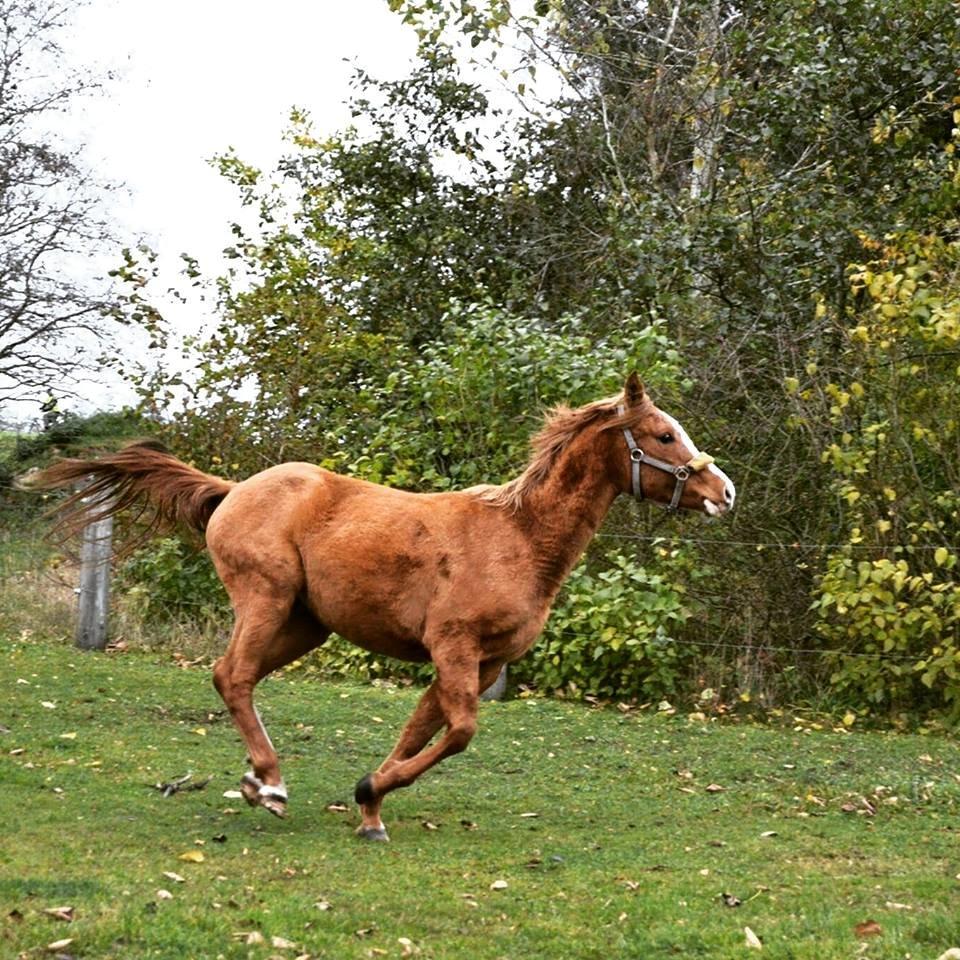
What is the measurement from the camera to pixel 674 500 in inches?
282

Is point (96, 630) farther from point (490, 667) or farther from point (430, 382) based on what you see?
point (490, 667)

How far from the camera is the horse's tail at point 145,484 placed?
25.5 feet

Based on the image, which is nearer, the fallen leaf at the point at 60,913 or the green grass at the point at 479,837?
the fallen leaf at the point at 60,913

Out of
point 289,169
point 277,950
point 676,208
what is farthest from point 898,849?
point 289,169

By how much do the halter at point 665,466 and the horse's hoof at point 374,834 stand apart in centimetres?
205

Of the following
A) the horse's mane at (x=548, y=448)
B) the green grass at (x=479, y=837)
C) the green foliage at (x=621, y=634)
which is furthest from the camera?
the green foliage at (x=621, y=634)

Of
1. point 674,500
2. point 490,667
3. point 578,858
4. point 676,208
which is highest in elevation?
point 676,208

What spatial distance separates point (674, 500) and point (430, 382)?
581 centimetres

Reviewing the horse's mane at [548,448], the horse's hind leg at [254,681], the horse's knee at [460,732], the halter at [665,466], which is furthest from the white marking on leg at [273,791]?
the halter at [665,466]

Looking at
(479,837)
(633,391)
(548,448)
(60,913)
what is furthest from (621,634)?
(60,913)

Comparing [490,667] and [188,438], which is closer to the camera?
[490,667]

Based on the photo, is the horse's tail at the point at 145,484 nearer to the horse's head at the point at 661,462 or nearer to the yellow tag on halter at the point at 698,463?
the horse's head at the point at 661,462

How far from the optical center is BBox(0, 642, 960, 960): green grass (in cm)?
504

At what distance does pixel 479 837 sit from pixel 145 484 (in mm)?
2704
